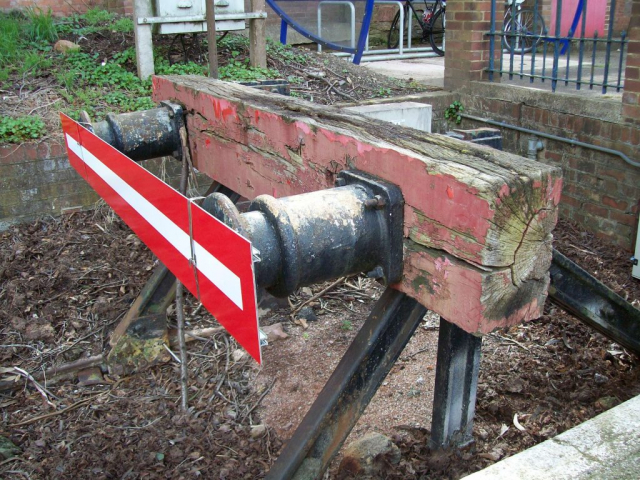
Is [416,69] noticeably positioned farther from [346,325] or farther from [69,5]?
[346,325]

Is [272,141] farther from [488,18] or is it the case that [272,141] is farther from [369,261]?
[488,18]

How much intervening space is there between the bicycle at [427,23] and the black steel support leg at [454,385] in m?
9.50

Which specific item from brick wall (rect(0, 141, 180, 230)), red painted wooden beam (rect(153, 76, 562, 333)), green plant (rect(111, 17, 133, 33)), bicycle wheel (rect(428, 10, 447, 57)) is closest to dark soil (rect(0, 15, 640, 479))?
brick wall (rect(0, 141, 180, 230))

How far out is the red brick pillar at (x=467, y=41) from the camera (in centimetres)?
625

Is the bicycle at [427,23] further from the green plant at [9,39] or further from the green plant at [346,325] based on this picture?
the green plant at [346,325]

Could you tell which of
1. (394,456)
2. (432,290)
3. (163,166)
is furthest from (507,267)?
(163,166)

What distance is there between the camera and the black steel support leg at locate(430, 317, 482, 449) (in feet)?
6.82

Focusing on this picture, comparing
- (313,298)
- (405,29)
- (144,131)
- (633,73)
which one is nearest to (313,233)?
(144,131)

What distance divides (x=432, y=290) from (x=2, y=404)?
8.39 ft

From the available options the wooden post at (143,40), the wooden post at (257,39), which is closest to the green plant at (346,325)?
the wooden post at (143,40)

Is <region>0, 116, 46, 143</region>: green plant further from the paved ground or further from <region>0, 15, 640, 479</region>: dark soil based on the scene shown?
the paved ground

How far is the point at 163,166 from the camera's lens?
5344mm

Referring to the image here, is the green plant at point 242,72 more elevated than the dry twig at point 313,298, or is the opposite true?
the green plant at point 242,72

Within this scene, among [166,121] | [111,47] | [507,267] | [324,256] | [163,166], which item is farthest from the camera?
[111,47]
